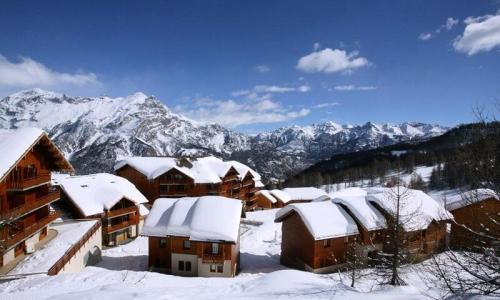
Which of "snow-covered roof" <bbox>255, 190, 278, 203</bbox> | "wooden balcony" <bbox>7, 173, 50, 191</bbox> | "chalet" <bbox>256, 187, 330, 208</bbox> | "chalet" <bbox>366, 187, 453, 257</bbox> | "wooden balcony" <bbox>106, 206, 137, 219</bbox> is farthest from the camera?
"chalet" <bbox>256, 187, 330, 208</bbox>

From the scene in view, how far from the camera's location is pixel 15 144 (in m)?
27.8

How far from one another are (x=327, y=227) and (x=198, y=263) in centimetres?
1292

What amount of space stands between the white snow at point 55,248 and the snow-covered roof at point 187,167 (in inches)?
1026

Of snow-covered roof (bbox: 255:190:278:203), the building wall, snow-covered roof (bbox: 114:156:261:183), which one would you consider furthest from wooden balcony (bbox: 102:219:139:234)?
snow-covered roof (bbox: 255:190:278:203)

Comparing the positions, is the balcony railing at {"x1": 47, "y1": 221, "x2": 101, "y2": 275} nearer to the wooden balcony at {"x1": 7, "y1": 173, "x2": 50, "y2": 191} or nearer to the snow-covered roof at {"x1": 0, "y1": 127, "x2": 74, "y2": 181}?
the wooden balcony at {"x1": 7, "y1": 173, "x2": 50, "y2": 191}

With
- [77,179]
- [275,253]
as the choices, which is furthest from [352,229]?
[77,179]

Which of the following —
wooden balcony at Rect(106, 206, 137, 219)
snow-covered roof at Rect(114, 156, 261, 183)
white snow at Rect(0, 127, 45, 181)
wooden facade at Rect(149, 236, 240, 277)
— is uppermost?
white snow at Rect(0, 127, 45, 181)

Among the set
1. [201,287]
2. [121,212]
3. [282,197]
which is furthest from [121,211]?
[282,197]

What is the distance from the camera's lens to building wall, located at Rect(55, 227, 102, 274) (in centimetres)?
2989

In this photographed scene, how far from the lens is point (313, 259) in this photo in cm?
3356

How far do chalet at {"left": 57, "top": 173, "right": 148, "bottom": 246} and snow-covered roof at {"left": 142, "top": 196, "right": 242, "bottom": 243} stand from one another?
11.2 m

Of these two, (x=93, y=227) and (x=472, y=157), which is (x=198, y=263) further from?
(x=472, y=157)

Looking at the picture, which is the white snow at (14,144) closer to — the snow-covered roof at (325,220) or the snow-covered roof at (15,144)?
the snow-covered roof at (15,144)

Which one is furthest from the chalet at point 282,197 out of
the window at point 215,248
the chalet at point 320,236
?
the window at point 215,248
